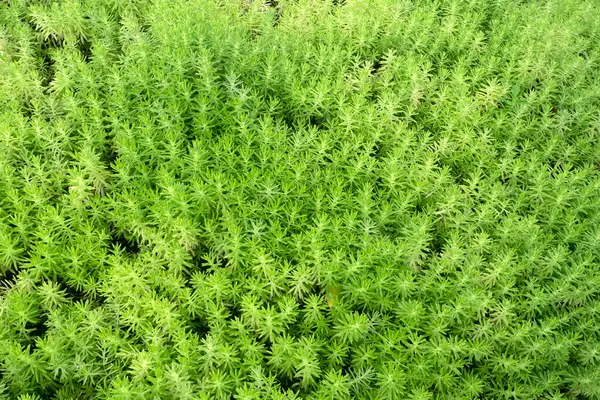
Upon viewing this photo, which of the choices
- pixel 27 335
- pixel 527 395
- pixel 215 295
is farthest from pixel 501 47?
pixel 27 335

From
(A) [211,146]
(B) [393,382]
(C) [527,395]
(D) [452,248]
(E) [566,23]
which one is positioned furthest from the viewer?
(E) [566,23]

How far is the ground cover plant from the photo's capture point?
255 cm

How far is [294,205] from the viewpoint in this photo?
115 inches

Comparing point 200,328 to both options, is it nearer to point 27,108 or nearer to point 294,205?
point 294,205

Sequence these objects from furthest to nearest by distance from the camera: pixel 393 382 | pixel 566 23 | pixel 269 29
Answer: pixel 566 23
pixel 269 29
pixel 393 382

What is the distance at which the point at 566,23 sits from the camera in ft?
13.8

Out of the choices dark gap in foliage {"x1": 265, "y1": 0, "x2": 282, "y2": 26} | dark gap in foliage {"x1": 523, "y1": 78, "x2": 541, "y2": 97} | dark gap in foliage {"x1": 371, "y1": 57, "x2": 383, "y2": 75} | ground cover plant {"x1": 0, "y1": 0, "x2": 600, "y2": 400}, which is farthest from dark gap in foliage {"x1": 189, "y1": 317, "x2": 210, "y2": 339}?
dark gap in foliage {"x1": 523, "y1": 78, "x2": 541, "y2": 97}

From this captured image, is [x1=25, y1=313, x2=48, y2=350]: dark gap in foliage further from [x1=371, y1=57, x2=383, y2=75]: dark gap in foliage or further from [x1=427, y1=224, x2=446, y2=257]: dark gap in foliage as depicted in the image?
[x1=371, y1=57, x2=383, y2=75]: dark gap in foliage

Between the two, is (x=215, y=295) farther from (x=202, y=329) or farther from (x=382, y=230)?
(x=382, y=230)

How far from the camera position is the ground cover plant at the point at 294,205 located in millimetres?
2551

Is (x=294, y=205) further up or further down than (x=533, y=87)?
further down

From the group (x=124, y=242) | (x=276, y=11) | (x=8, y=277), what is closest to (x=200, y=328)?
(x=124, y=242)

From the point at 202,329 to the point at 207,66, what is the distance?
160cm

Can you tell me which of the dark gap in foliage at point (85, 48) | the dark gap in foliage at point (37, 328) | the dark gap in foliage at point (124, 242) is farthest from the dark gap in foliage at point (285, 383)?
the dark gap in foliage at point (85, 48)
